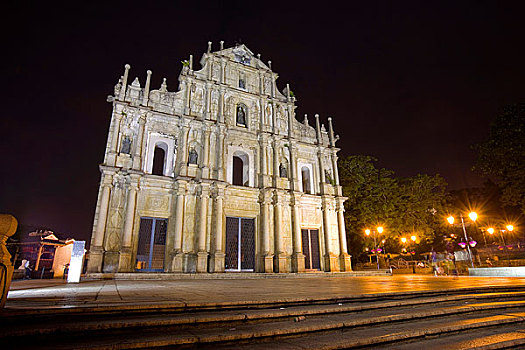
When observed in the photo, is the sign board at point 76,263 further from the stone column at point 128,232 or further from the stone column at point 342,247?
the stone column at point 342,247

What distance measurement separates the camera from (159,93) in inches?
742

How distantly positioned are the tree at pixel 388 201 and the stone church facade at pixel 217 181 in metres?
3.20

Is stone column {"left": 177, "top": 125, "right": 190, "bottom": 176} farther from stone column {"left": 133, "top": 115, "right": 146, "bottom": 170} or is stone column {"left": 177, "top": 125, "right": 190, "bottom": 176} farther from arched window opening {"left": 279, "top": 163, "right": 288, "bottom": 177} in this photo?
arched window opening {"left": 279, "top": 163, "right": 288, "bottom": 177}

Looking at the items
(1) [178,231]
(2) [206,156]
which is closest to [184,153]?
(2) [206,156]

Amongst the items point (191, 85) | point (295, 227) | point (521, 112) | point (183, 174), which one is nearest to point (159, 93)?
point (191, 85)

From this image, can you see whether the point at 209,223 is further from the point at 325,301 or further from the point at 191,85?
the point at 325,301

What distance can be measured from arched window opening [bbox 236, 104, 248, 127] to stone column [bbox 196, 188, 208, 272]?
650cm

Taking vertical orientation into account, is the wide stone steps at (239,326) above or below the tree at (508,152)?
below

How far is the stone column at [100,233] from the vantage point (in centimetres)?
1380

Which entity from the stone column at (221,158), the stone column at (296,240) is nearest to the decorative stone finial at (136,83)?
the stone column at (221,158)

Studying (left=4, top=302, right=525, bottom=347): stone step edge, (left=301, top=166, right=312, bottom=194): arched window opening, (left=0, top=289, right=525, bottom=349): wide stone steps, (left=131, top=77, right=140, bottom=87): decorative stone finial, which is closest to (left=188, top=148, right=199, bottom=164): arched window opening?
(left=131, top=77, right=140, bottom=87): decorative stone finial

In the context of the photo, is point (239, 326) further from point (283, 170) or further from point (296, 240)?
point (283, 170)

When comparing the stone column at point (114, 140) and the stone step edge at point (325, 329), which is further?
the stone column at point (114, 140)

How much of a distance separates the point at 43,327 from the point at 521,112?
72.8ft
